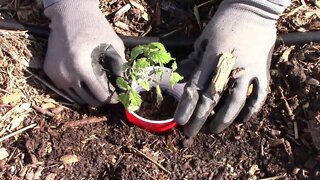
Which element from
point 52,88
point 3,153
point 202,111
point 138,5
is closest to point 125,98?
point 202,111

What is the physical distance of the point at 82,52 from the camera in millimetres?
2084

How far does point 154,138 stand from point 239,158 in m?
0.32

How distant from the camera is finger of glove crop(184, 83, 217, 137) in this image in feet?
6.59

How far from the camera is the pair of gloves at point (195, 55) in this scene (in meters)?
2.05

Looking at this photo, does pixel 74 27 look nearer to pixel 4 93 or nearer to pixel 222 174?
pixel 4 93

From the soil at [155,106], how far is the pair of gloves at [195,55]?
0.33ft

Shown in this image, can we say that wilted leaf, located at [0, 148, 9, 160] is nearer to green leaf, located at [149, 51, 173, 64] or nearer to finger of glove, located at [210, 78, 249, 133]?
green leaf, located at [149, 51, 173, 64]

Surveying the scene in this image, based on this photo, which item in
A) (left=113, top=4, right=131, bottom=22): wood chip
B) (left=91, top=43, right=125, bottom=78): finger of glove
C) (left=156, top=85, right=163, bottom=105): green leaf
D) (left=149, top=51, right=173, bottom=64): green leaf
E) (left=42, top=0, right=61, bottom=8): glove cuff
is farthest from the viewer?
(left=113, top=4, right=131, bottom=22): wood chip

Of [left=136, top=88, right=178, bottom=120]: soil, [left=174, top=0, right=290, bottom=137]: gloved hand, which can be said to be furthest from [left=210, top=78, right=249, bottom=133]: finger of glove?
[left=136, top=88, right=178, bottom=120]: soil

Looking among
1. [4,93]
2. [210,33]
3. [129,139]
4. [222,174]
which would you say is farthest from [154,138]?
[4,93]

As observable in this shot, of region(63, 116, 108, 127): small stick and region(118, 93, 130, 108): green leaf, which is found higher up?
region(118, 93, 130, 108): green leaf

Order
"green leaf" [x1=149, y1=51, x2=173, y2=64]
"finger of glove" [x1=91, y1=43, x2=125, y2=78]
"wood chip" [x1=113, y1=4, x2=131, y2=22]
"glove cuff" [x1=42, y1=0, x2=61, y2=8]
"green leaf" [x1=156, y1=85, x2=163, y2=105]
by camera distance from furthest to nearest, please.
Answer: "wood chip" [x1=113, y1=4, x2=131, y2=22] → "glove cuff" [x1=42, y1=0, x2=61, y2=8] → "finger of glove" [x1=91, y1=43, x2=125, y2=78] → "green leaf" [x1=156, y1=85, x2=163, y2=105] → "green leaf" [x1=149, y1=51, x2=173, y2=64]

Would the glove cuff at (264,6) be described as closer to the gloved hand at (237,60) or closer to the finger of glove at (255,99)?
the gloved hand at (237,60)

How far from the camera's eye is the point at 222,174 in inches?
80.7
